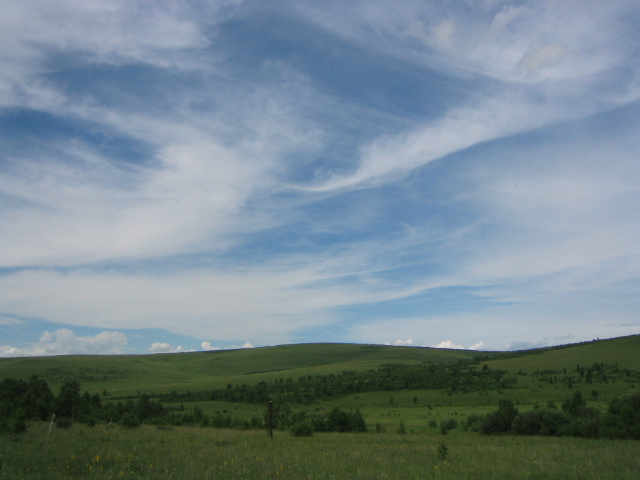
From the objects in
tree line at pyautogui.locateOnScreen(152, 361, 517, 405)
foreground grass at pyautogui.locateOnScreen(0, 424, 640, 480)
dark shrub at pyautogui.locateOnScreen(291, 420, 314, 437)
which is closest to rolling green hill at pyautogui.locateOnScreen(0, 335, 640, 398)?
tree line at pyautogui.locateOnScreen(152, 361, 517, 405)

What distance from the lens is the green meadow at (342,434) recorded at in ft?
44.3

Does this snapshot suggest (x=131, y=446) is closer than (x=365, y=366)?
Yes

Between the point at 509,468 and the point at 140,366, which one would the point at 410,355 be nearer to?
the point at 140,366

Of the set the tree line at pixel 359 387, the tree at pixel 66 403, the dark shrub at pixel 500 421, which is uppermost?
the tree at pixel 66 403

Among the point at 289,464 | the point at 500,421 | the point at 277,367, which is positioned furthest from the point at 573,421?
the point at 277,367

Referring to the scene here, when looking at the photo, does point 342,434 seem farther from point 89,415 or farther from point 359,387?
point 359,387

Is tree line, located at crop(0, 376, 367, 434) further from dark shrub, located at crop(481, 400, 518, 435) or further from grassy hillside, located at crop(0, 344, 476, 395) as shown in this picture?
grassy hillside, located at crop(0, 344, 476, 395)

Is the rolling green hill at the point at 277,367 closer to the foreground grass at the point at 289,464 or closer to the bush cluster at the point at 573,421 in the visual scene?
the bush cluster at the point at 573,421

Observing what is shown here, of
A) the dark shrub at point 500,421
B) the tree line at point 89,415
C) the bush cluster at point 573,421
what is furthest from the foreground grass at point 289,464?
the dark shrub at point 500,421

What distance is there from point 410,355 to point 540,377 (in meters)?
101

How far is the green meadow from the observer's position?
13.5 m

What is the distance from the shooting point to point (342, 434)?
33.6 metres

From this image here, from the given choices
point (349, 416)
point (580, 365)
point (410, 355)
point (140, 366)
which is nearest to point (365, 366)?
point (410, 355)

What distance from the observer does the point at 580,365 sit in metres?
93.5
